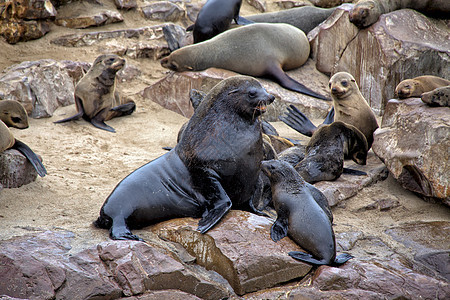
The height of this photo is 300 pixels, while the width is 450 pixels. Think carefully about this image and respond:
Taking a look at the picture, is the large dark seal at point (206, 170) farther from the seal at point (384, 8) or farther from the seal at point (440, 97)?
the seal at point (384, 8)

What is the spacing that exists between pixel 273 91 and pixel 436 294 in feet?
16.7

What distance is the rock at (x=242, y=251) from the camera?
3566mm

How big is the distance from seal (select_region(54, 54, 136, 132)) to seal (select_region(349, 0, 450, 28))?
3736 millimetres

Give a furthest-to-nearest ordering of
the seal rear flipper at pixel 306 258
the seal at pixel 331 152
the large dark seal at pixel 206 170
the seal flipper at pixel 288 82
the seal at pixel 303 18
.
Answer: the seal at pixel 303 18
the seal flipper at pixel 288 82
the seal at pixel 331 152
the large dark seal at pixel 206 170
the seal rear flipper at pixel 306 258

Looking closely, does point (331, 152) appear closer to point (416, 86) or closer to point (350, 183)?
point (350, 183)

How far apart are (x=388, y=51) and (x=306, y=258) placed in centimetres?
527

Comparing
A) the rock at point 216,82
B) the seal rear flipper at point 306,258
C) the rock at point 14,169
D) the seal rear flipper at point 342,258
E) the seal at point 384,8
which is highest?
the seal at point 384,8

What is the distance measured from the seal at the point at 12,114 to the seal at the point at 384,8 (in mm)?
5116

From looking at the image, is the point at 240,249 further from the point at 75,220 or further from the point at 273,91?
the point at 273,91

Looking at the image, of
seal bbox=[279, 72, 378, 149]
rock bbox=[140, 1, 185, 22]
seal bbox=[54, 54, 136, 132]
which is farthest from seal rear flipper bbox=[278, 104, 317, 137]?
rock bbox=[140, 1, 185, 22]

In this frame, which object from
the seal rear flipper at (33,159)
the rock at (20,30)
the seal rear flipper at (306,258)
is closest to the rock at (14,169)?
the seal rear flipper at (33,159)

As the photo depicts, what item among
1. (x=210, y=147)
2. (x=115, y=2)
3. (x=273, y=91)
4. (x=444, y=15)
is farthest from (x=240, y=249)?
(x=115, y=2)

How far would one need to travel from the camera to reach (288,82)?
873 cm

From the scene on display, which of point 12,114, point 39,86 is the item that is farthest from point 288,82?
point 12,114
